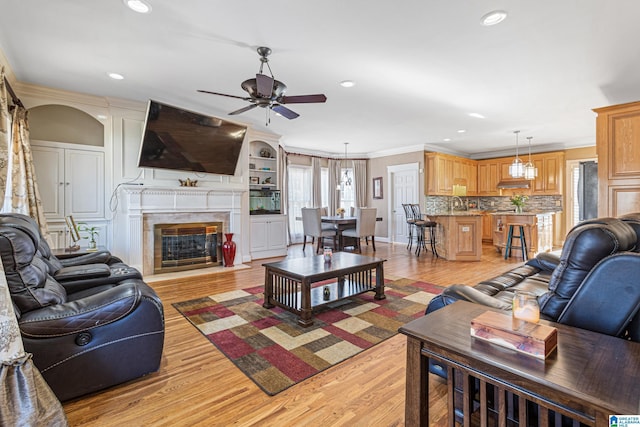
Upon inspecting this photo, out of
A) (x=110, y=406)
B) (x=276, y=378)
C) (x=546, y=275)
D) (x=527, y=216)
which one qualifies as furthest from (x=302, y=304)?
(x=527, y=216)

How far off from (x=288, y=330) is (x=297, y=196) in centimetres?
571

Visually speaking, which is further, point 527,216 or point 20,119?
point 527,216

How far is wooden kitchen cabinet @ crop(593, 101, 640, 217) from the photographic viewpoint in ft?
12.7

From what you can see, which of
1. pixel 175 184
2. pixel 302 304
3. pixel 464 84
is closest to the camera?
→ pixel 302 304

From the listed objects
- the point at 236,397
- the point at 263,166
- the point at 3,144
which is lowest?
the point at 236,397

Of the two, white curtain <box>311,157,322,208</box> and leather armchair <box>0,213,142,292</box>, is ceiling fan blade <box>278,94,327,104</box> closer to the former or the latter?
leather armchair <box>0,213,142,292</box>

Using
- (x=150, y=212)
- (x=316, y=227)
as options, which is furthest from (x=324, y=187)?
(x=150, y=212)

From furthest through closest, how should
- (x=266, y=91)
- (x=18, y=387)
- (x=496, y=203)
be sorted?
(x=496, y=203) < (x=266, y=91) < (x=18, y=387)

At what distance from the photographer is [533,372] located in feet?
2.94

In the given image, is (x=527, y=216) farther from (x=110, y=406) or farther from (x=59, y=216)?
(x=59, y=216)

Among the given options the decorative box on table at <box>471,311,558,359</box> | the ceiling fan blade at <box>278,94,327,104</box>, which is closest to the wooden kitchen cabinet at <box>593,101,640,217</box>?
the ceiling fan blade at <box>278,94,327,104</box>

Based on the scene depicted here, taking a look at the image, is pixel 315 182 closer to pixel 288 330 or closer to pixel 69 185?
pixel 69 185

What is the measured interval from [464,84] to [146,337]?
4.21 metres

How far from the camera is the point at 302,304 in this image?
2773 mm
